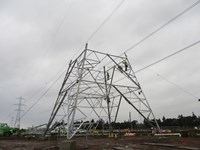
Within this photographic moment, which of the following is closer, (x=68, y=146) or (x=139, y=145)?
(x=139, y=145)

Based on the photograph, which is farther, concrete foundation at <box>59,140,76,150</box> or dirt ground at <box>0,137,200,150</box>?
concrete foundation at <box>59,140,76,150</box>

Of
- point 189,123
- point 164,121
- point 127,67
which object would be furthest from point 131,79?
point 164,121

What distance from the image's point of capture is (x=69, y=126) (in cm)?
1598

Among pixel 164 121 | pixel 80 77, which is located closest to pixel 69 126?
pixel 80 77

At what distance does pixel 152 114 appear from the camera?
19.5 m

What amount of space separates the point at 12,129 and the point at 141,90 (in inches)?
1484

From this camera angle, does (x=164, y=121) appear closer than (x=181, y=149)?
No

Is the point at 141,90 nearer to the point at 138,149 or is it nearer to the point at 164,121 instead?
the point at 138,149

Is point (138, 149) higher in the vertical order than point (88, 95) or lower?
lower

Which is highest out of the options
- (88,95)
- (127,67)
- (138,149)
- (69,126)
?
(127,67)

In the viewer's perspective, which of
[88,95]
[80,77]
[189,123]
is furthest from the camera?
[189,123]

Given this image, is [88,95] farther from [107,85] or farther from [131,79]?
[131,79]

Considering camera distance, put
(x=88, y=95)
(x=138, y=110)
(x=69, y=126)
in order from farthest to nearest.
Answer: (x=88, y=95) < (x=138, y=110) < (x=69, y=126)

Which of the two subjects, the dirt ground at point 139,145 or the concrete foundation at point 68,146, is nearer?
the dirt ground at point 139,145
